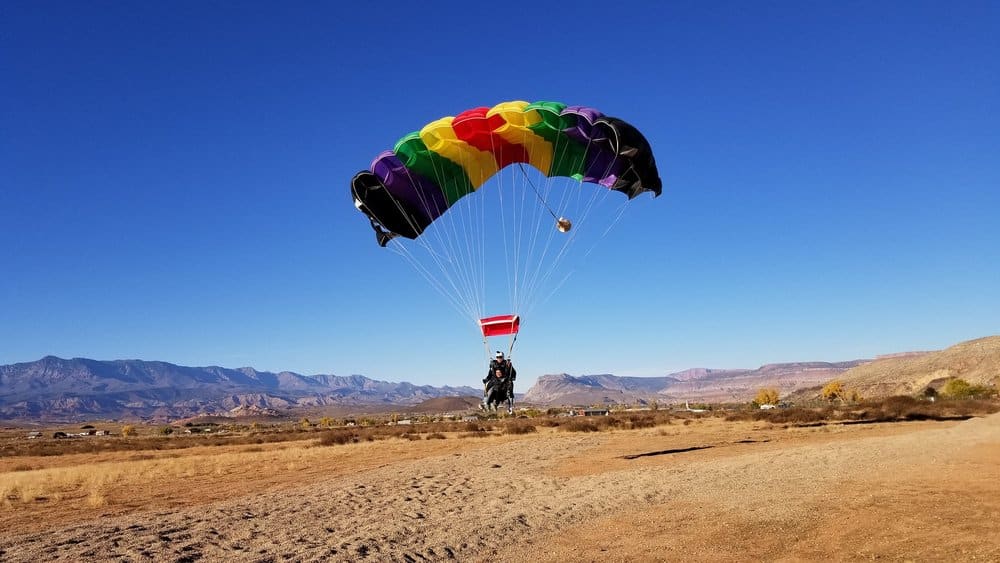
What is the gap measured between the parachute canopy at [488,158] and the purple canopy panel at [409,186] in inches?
1.2

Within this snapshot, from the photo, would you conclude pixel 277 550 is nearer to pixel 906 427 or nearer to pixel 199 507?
pixel 199 507

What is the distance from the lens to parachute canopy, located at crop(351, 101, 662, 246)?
658 inches

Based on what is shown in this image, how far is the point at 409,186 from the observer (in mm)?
19141

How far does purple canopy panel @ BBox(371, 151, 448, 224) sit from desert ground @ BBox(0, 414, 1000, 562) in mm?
8358

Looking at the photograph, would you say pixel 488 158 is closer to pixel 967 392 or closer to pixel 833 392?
pixel 967 392

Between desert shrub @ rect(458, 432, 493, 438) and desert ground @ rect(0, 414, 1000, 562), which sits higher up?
desert ground @ rect(0, 414, 1000, 562)

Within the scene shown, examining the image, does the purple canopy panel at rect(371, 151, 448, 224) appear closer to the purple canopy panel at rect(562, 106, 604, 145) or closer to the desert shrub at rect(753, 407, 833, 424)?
the purple canopy panel at rect(562, 106, 604, 145)

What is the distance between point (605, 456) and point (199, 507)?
13.0m

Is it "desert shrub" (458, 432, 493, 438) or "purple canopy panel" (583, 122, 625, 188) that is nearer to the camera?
"purple canopy panel" (583, 122, 625, 188)

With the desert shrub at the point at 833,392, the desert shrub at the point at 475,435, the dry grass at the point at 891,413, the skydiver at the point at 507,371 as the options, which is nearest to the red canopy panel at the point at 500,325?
the skydiver at the point at 507,371

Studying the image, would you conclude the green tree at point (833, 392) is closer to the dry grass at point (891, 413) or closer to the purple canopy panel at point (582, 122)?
the dry grass at point (891, 413)

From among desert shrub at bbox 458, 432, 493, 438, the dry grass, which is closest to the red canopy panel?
desert shrub at bbox 458, 432, 493, 438

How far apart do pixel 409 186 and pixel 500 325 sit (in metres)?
5.29

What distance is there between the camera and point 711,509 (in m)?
10.5
